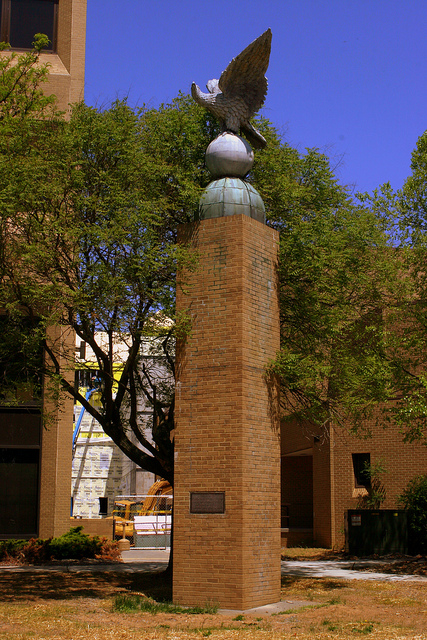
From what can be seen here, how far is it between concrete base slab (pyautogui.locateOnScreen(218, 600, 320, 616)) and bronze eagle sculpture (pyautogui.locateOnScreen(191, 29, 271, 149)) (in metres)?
8.71

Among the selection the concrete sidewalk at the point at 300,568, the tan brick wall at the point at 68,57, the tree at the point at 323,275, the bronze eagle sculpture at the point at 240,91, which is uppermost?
the tan brick wall at the point at 68,57

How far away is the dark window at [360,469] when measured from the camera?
2459cm

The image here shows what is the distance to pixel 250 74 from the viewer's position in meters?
13.8

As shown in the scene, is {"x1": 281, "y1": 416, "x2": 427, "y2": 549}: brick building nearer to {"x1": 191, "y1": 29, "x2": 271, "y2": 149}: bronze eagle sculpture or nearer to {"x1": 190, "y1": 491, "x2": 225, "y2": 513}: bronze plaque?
{"x1": 190, "y1": 491, "x2": 225, "y2": 513}: bronze plaque

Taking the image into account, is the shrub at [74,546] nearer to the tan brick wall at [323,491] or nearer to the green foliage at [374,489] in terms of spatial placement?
the tan brick wall at [323,491]

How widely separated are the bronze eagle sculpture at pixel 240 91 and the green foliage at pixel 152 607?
871 centimetres

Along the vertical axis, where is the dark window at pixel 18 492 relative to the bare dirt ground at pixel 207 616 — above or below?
above

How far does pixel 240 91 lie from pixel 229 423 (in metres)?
6.54

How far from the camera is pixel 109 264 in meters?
13.5

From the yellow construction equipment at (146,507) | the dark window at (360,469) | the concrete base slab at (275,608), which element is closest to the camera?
the concrete base slab at (275,608)

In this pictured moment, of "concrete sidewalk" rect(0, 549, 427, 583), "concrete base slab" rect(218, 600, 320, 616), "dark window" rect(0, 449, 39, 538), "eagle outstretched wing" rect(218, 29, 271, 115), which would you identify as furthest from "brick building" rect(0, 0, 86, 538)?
"concrete base slab" rect(218, 600, 320, 616)

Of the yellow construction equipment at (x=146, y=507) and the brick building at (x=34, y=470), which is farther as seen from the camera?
the yellow construction equipment at (x=146, y=507)

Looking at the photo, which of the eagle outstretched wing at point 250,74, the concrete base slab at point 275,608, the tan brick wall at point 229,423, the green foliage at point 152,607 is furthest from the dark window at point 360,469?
the eagle outstretched wing at point 250,74

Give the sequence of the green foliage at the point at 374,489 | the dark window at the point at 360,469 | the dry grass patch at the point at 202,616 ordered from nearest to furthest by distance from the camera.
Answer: the dry grass patch at the point at 202,616 < the green foliage at the point at 374,489 < the dark window at the point at 360,469
